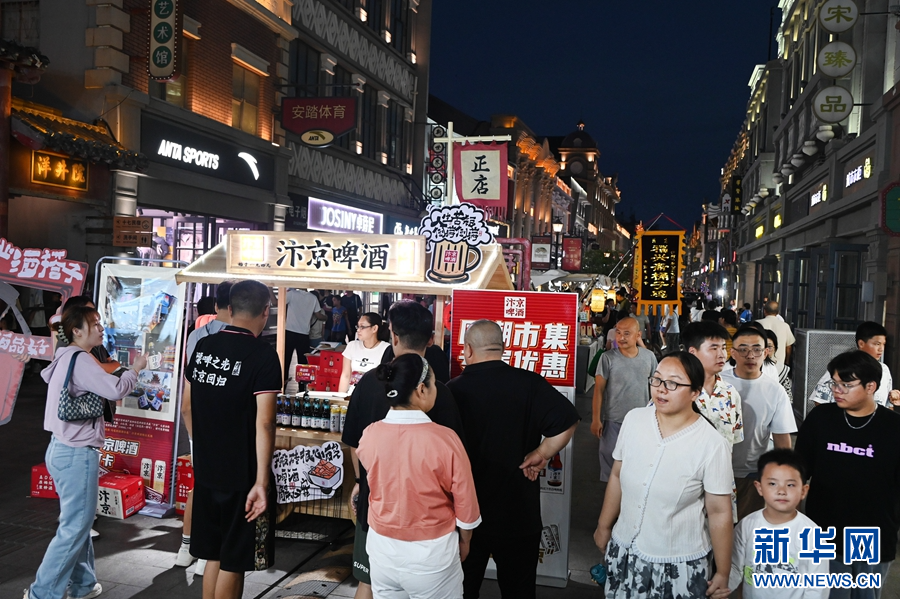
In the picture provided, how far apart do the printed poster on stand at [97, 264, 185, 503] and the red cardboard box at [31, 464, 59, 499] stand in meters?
0.50

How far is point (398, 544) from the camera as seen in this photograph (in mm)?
3377

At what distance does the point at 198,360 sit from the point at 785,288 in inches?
950

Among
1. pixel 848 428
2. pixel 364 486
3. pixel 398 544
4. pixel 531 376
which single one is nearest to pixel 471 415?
pixel 531 376

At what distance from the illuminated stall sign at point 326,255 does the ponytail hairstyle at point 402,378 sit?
3.90 meters

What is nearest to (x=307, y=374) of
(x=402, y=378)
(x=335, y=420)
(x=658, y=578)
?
(x=335, y=420)

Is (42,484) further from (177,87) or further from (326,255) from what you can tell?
(177,87)

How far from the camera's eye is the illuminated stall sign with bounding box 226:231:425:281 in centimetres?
744

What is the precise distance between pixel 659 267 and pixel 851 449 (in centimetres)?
1220

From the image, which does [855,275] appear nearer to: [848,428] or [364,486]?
[848,428]

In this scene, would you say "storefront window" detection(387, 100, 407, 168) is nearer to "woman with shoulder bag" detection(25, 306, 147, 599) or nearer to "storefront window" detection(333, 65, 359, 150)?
"storefront window" detection(333, 65, 359, 150)

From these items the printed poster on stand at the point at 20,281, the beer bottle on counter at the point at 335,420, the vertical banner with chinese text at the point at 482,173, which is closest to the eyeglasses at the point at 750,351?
the beer bottle on counter at the point at 335,420

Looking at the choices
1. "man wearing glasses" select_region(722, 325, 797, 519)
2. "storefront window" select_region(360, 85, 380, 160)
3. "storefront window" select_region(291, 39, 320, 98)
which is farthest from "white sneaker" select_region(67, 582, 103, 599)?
"storefront window" select_region(360, 85, 380, 160)

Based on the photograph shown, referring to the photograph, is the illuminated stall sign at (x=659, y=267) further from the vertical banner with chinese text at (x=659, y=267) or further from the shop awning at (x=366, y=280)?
the shop awning at (x=366, y=280)

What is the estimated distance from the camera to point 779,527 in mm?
3693
